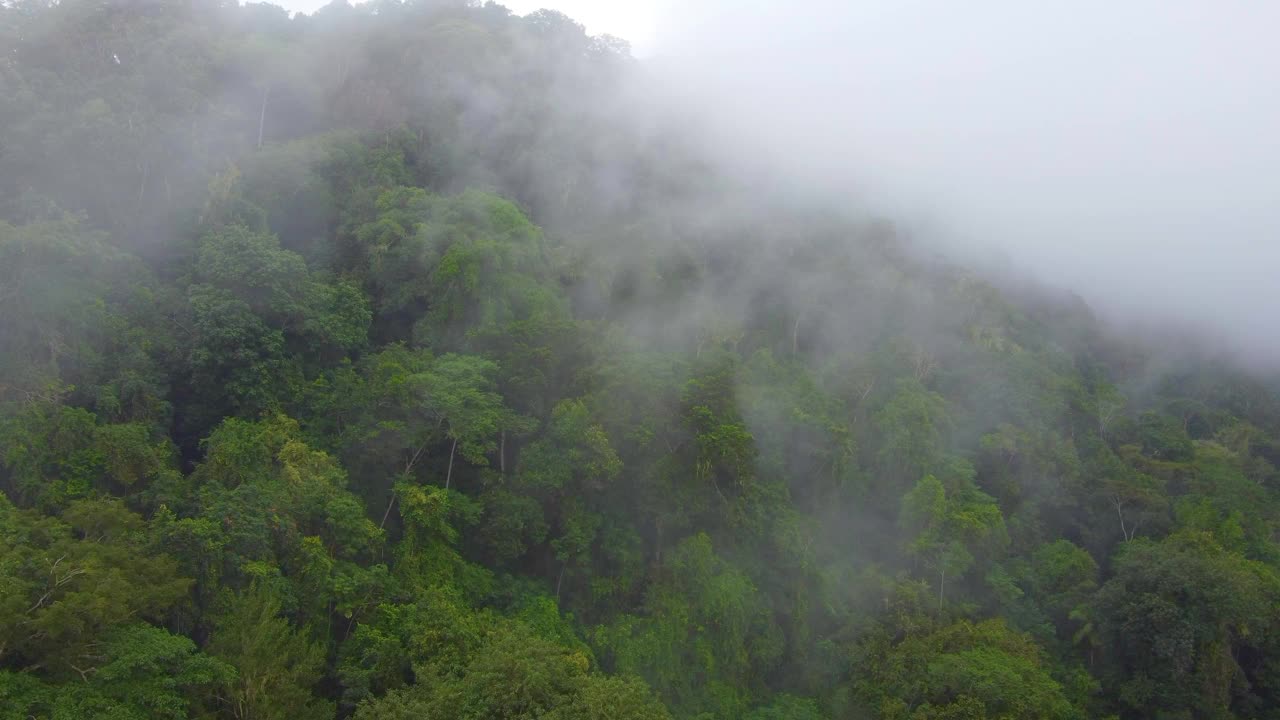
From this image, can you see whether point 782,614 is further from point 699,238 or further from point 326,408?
point 699,238

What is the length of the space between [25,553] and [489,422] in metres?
8.27

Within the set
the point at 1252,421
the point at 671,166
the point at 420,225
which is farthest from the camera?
the point at 1252,421

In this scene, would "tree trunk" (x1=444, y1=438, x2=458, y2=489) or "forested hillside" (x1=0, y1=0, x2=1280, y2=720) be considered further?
"tree trunk" (x1=444, y1=438, x2=458, y2=489)

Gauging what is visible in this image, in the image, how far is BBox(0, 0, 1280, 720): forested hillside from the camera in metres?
13.5

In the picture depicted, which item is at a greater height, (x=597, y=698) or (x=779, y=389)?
(x=779, y=389)

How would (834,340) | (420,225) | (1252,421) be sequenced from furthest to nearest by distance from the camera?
(1252,421) < (834,340) < (420,225)

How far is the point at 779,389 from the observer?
22.8 metres

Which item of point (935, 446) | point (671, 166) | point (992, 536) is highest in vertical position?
point (671, 166)

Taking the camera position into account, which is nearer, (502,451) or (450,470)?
(450,470)

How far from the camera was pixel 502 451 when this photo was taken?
18984 millimetres

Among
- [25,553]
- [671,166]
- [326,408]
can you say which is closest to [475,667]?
[25,553]

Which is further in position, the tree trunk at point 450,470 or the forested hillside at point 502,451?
the tree trunk at point 450,470

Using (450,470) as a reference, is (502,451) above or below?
above

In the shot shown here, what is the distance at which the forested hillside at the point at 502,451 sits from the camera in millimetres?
13531
